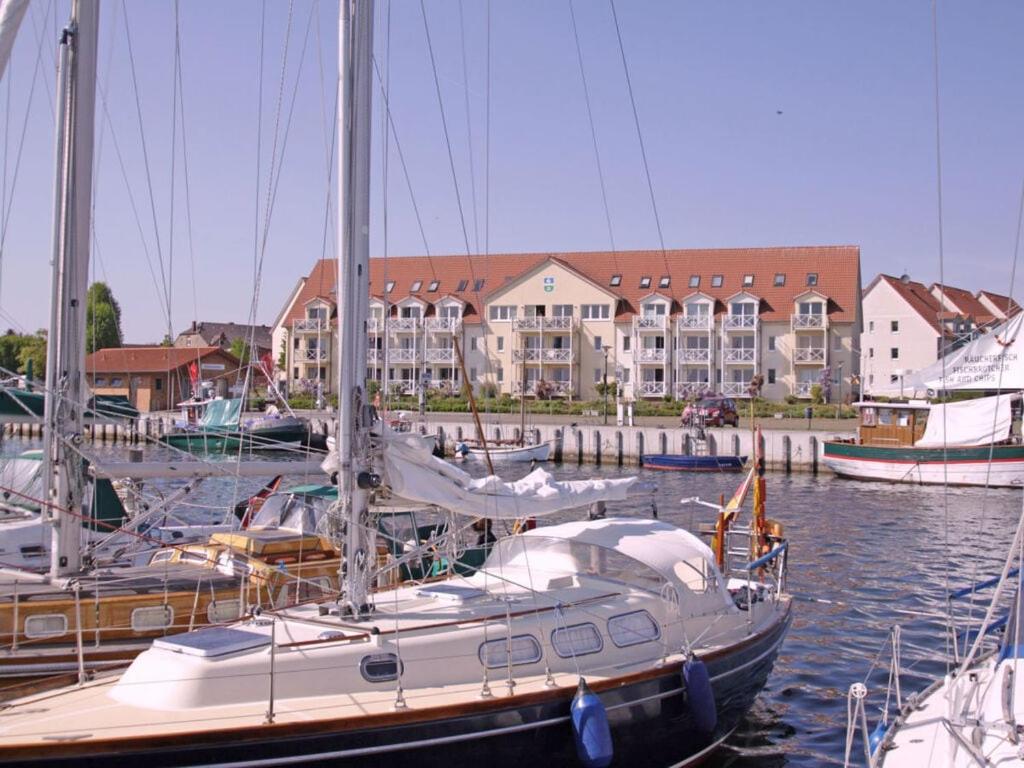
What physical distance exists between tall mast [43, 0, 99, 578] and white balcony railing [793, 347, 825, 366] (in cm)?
6183

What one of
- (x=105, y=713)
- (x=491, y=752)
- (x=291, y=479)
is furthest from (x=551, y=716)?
(x=291, y=479)

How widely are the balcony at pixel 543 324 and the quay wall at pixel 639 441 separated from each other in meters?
16.9

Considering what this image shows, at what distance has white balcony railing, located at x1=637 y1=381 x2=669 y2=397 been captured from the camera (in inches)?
2940

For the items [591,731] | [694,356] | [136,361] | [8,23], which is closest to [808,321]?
[694,356]

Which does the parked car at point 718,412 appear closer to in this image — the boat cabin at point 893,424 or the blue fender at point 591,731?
the boat cabin at point 893,424

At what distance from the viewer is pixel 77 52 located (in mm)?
15094

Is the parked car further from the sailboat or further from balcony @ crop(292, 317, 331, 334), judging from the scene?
the sailboat

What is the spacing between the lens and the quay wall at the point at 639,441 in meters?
51.9

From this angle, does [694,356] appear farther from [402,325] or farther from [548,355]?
[402,325]

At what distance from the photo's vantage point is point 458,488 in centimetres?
1263

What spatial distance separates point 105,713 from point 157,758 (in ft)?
3.28

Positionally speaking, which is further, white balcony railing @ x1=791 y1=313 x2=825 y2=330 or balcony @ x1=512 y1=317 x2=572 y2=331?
balcony @ x1=512 y1=317 x2=572 y2=331

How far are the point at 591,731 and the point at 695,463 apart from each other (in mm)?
40979

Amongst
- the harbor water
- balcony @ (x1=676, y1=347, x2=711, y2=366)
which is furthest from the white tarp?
balcony @ (x1=676, y1=347, x2=711, y2=366)
